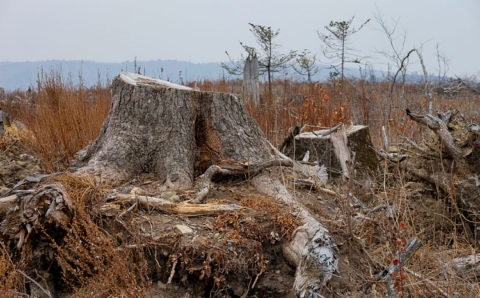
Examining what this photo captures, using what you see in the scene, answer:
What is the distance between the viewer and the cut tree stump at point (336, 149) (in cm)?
393

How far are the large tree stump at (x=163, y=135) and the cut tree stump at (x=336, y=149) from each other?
1.20 m

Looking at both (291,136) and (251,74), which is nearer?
(291,136)

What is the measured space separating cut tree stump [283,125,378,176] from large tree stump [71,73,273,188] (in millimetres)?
1202

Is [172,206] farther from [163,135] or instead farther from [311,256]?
[311,256]

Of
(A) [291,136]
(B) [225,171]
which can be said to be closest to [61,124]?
(B) [225,171]

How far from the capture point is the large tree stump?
2.80 metres

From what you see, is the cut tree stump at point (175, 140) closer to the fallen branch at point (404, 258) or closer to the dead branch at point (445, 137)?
the fallen branch at point (404, 258)

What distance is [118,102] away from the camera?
115 inches

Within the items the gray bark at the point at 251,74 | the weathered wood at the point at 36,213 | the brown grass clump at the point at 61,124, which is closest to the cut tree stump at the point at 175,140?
the weathered wood at the point at 36,213

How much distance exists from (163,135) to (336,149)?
209 cm

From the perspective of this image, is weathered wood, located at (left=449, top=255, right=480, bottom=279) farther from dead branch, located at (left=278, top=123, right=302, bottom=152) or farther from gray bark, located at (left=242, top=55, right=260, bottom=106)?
gray bark, located at (left=242, top=55, right=260, bottom=106)

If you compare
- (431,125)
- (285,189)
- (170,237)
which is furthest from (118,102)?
(431,125)

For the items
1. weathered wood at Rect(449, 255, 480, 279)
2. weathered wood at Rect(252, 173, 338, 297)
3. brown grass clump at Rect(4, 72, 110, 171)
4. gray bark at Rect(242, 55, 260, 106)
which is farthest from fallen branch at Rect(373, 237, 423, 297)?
gray bark at Rect(242, 55, 260, 106)

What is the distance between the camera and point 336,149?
155 inches
